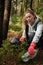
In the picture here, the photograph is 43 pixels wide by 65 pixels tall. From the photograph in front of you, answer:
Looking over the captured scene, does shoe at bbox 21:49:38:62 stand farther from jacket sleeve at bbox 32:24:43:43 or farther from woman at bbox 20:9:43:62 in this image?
jacket sleeve at bbox 32:24:43:43

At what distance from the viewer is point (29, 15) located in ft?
18.6

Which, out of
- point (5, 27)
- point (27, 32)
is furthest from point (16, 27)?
point (27, 32)

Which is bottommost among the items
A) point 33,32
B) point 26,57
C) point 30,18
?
point 26,57

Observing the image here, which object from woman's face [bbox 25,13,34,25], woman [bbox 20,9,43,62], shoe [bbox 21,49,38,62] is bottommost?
shoe [bbox 21,49,38,62]

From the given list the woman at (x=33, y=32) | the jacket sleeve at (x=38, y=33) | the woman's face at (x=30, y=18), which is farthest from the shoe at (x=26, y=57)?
the woman's face at (x=30, y=18)

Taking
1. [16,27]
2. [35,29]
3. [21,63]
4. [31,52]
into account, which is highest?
[35,29]

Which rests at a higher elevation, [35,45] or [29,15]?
[29,15]

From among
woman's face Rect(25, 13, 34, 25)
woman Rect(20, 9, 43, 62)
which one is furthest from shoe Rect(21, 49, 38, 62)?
woman's face Rect(25, 13, 34, 25)

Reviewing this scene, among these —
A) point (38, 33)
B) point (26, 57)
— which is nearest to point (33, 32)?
point (38, 33)

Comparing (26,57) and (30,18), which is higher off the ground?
(30,18)

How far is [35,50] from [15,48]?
1.60 feet

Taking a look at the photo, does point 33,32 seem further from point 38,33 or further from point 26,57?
point 26,57

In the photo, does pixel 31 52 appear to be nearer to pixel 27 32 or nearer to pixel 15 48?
pixel 15 48

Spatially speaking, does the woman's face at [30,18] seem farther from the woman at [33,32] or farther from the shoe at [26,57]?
the shoe at [26,57]
